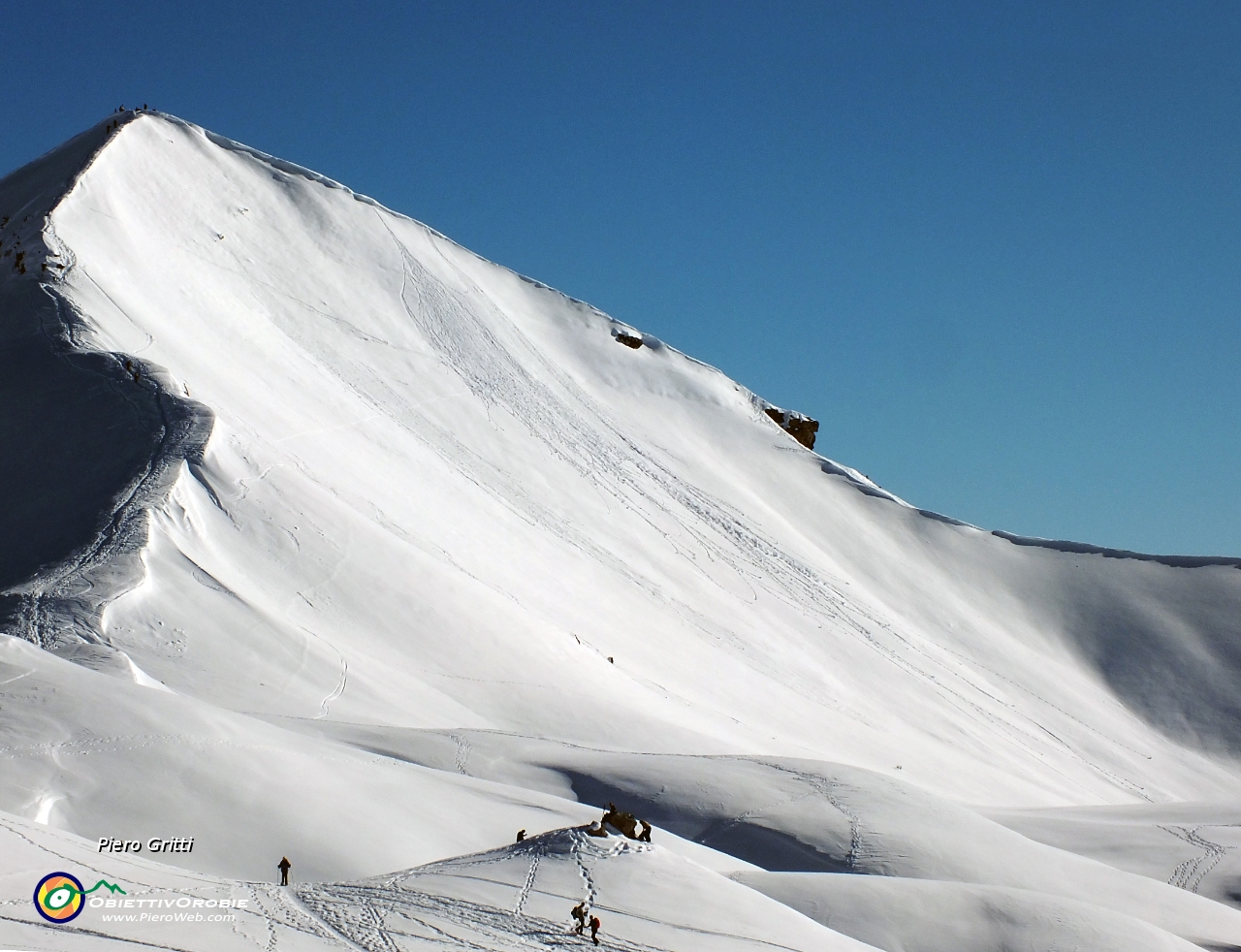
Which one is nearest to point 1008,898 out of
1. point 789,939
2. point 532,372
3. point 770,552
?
point 789,939

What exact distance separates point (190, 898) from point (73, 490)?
1698 centimetres

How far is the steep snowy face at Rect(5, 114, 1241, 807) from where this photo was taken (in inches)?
969

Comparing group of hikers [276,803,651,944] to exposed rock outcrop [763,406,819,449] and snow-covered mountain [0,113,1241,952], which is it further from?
exposed rock outcrop [763,406,819,449]

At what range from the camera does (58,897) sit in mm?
10438

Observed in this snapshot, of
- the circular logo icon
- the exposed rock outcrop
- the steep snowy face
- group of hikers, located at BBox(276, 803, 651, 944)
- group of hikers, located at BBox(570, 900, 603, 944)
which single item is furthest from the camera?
the exposed rock outcrop

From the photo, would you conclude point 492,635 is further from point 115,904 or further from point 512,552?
point 115,904

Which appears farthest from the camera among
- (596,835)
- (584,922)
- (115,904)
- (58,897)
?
(596,835)

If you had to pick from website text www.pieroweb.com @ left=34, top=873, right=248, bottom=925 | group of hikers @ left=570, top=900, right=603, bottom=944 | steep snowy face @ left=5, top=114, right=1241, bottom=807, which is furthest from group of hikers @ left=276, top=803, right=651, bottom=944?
steep snowy face @ left=5, top=114, right=1241, bottom=807

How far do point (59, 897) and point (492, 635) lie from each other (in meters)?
17.0

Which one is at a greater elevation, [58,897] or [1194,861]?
[1194,861]

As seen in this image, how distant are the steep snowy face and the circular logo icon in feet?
30.2

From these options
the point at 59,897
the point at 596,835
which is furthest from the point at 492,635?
the point at 59,897

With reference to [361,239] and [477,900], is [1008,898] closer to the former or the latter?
[477,900]

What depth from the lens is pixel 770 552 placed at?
46.2 meters
